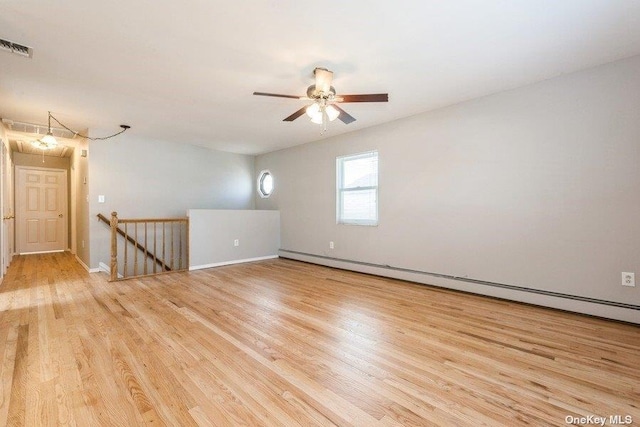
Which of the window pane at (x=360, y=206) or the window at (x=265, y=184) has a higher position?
the window at (x=265, y=184)

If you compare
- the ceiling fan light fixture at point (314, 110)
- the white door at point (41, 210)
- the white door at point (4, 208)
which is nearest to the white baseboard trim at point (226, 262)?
→ the white door at point (4, 208)

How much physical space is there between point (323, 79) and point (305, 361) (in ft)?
7.71

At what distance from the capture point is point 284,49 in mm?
2393

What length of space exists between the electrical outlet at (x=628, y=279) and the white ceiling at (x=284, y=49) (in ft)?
6.41

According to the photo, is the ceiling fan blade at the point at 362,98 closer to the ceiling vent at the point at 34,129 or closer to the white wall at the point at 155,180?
the white wall at the point at 155,180

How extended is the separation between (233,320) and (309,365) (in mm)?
1069

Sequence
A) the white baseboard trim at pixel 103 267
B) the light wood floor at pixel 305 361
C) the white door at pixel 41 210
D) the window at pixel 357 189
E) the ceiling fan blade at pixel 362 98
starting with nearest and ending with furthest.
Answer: the light wood floor at pixel 305 361, the ceiling fan blade at pixel 362 98, the window at pixel 357 189, the white baseboard trim at pixel 103 267, the white door at pixel 41 210

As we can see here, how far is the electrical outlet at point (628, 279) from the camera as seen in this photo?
255 cm

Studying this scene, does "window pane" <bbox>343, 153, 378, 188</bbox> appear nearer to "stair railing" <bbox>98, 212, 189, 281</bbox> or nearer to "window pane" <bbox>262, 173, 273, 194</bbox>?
"window pane" <bbox>262, 173, 273, 194</bbox>

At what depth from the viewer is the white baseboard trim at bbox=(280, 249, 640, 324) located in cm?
260

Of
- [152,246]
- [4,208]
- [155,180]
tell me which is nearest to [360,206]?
[155,180]

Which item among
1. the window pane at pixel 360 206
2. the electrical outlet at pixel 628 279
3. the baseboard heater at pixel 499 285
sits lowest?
the baseboard heater at pixel 499 285

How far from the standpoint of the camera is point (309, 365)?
1885mm

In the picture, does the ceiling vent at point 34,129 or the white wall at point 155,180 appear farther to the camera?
the white wall at point 155,180
